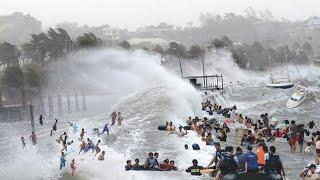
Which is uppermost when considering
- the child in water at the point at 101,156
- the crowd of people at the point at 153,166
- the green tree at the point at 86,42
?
the green tree at the point at 86,42

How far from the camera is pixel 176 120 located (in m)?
43.2

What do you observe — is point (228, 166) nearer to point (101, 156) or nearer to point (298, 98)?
point (101, 156)

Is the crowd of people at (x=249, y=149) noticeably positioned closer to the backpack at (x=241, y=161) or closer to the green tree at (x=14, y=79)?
the backpack at (x=241, y=161)

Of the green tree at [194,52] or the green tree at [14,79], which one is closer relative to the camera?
the green tree at [14,79]

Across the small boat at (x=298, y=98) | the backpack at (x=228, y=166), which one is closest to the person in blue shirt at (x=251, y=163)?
the backpack at (x=228, y=166)

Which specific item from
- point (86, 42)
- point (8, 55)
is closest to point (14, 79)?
point (8, 55)

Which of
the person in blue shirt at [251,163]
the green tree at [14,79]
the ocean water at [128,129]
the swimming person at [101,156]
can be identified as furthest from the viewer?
the green tree at [14,79]

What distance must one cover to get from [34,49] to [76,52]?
711cm

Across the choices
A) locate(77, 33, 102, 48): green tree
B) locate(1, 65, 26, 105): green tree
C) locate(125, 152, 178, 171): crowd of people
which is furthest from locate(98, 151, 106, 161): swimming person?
locate(77, 33, 102, 48): green tree

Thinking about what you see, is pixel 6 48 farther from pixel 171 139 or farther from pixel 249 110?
pixel 171 139

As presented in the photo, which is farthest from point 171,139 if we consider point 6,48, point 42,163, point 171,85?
point 6,48

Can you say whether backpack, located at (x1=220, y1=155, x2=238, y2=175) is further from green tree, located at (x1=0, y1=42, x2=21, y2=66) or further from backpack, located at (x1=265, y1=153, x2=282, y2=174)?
green tree, located at (x1=0, y1=42, x2=21, y2=66)

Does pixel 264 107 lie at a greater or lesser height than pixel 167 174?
lesser

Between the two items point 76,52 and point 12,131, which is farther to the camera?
point 76,52
